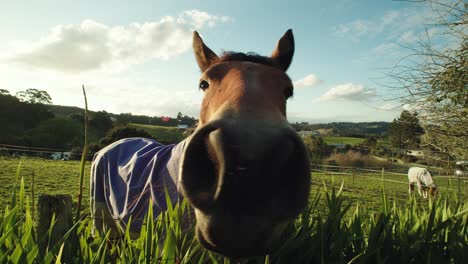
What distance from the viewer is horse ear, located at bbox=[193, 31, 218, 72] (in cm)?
315

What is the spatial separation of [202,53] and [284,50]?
35.6 inches

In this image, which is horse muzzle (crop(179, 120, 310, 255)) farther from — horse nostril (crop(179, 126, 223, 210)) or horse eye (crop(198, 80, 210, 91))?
horse eye (crop(198, 80, 210, 91))

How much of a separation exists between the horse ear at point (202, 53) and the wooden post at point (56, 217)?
1.91 meters

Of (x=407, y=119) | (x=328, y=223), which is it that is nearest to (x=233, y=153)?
(x=328, y=223)

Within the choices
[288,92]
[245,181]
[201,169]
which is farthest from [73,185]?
[245,181]

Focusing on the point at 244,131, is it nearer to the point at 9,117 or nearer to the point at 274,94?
the point at 274,94

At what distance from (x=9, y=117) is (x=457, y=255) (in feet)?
217

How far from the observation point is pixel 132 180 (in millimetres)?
3424

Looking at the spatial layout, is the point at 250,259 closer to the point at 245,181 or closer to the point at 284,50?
the point at 245,181

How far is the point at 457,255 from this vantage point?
233cm

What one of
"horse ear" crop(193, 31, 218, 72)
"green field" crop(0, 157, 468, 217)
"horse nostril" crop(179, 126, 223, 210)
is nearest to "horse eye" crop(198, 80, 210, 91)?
"horse ear" crop(193, 31, 218, 72)

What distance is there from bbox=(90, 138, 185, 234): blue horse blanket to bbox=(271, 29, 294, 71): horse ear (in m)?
1.41

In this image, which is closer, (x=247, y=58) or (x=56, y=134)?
(x=247, y=58)

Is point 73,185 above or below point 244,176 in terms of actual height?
below
